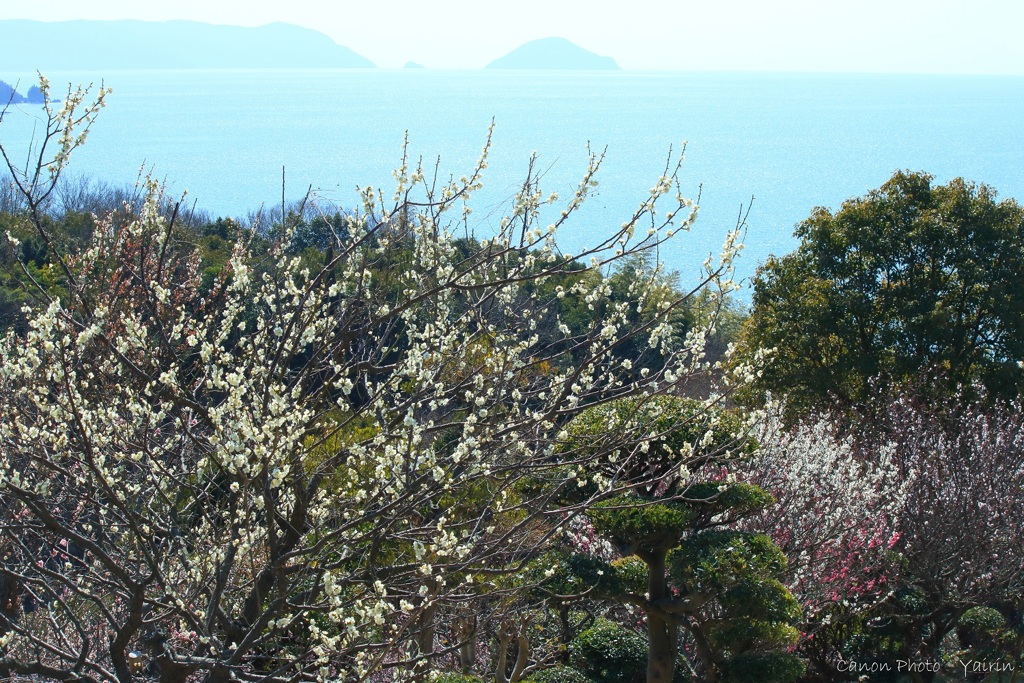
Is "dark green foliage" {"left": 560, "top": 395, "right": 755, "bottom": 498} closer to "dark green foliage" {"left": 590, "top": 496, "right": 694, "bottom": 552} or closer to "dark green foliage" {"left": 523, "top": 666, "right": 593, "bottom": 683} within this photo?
"dark green foliage" {"left": 590, "top": 496, "right": 694, "bottom": 552}

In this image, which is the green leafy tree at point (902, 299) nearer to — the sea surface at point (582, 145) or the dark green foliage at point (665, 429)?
the dark green foliage at point (665, 429)

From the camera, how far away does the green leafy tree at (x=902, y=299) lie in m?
14.3

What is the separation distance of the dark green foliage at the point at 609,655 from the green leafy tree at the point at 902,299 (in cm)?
733

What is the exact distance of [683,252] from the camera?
6197cm

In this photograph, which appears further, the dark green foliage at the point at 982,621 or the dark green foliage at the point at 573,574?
the dark green foliage at the point at 982,621

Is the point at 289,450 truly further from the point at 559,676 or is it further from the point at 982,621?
the point at 982,621

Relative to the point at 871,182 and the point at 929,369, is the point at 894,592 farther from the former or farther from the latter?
the point at 871,182

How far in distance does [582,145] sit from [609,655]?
66.1 m

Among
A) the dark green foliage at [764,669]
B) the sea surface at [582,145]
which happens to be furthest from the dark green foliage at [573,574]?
the sea surface at [582,145]

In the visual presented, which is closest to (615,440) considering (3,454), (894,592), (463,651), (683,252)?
(3,454)

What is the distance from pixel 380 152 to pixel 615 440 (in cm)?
8155

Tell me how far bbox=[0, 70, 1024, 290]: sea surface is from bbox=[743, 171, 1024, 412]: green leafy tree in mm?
11532

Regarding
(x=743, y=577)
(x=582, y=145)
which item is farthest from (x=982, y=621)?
(x=582, y=145)

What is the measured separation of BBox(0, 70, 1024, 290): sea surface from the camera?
199 feet
